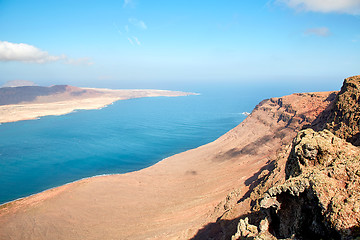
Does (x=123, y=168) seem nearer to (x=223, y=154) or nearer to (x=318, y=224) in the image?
(x=223, y=154)

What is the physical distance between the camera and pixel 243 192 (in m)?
24.3

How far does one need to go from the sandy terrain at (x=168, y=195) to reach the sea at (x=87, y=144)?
1075 cm

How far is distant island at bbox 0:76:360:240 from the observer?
8.15m

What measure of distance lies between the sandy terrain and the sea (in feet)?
35.3

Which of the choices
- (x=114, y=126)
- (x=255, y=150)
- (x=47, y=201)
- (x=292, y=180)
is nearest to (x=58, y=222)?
(x=47, y=201)

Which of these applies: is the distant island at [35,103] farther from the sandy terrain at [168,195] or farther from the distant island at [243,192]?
the distant island at [243,192]

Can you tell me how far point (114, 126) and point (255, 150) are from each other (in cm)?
7114

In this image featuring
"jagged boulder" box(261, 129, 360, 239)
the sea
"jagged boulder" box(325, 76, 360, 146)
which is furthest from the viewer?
the sea

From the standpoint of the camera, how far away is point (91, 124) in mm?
105250

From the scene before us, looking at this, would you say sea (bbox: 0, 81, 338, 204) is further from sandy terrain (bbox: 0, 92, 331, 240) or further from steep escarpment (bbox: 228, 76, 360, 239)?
steep escarpment (bbox: 228, 76, 360, 239)

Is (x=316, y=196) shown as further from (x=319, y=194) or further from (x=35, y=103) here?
(x=35, y=103)

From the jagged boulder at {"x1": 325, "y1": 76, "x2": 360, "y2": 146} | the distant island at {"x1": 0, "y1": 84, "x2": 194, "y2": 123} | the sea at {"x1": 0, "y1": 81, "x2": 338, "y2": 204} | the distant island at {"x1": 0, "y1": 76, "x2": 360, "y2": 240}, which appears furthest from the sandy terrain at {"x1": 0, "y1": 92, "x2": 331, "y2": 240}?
the distant island at {"x1": 0, "y1": 84, "x2": 194, "y2": 123}

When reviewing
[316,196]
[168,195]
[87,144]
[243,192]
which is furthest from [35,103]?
[316,196]

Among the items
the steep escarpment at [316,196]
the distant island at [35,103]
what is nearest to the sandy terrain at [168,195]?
the steep escarpment at [316,196]
